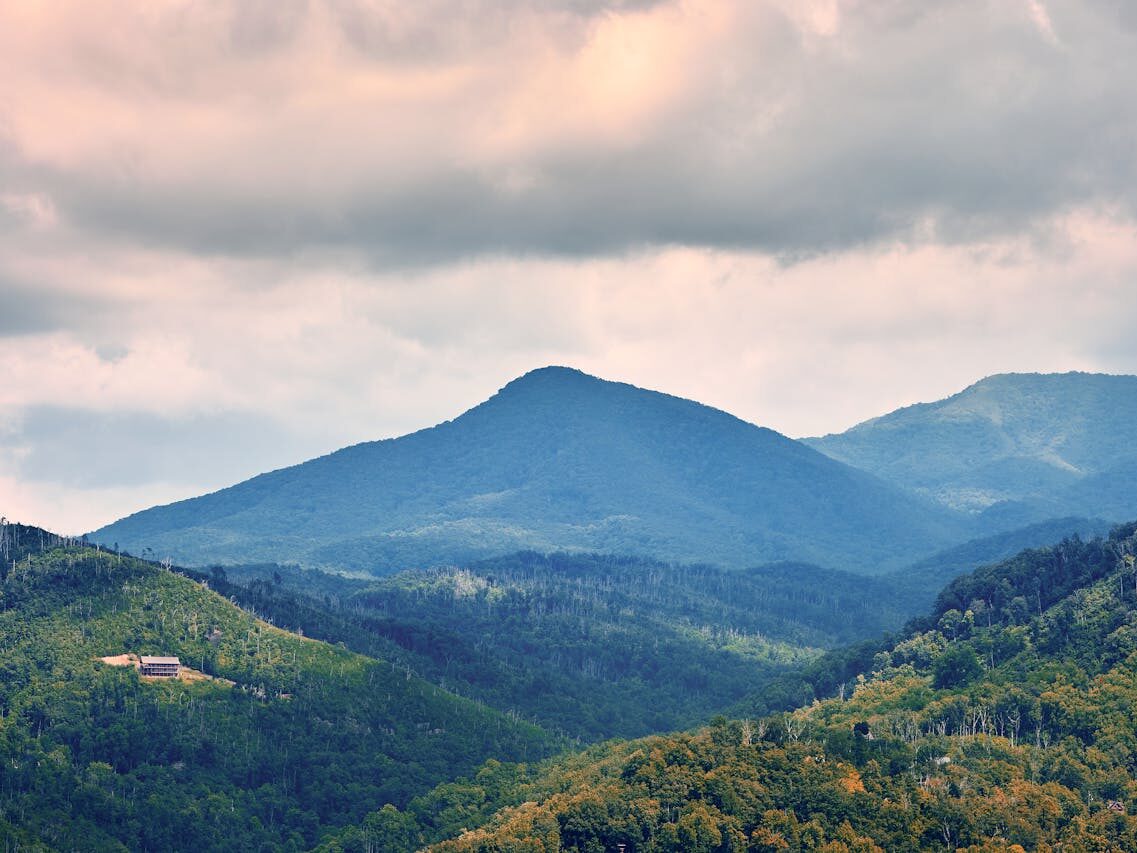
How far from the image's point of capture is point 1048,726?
573 ft

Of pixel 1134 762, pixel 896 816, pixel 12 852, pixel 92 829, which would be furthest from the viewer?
pixel 92 829

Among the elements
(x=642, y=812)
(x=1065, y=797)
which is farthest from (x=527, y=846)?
(x=1065, y=797)

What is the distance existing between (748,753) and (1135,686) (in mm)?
44413

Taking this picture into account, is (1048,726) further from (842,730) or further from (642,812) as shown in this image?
(642,812)

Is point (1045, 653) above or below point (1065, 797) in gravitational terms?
above

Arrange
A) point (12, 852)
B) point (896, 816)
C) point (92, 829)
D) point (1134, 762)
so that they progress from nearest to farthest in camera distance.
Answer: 1. point (896, 816)
2. point (1134, 762)
3. point (12, 852)
4. point (92, 829)

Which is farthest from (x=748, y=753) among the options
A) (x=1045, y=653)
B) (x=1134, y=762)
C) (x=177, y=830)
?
(x=177, y=830)

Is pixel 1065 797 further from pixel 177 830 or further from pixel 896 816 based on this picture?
pixel 177 830

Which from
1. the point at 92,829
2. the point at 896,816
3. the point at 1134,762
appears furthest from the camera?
the point at 92,829

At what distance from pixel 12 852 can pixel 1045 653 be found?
413ft

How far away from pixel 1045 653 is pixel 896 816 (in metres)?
57.6

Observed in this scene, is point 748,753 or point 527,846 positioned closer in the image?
point 527,846

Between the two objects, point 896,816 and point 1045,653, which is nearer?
point 896,816

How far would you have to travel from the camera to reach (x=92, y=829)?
190125mm
